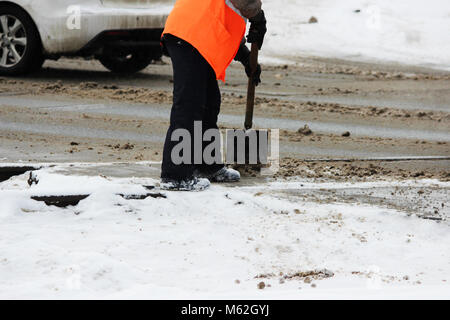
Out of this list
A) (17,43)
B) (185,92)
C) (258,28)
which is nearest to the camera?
(185,92)

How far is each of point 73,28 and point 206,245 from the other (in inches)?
235

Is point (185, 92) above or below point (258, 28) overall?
below

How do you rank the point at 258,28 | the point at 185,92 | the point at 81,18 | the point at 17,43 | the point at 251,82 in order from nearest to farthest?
the point at 185,92, the point at 258,28, the point at 251,82, the point at 81,18, the point at 17,43

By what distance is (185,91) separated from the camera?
17.3 feet

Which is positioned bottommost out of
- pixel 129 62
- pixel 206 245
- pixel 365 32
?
pixel 206 245

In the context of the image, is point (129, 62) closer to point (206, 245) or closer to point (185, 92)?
point (185, 92)

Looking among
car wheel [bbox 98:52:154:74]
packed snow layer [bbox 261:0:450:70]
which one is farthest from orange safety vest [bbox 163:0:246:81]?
packed snow layer [bbox 261:0:450:70]

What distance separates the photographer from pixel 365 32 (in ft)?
53.8

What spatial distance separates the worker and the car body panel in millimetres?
4425

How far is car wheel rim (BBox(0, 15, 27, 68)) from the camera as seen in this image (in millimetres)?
9898

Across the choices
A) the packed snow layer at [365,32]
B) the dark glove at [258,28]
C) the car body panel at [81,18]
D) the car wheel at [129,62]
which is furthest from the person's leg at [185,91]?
the packed snow layer at [365,32]

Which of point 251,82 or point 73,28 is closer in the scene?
point 251,82

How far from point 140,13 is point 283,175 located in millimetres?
4506

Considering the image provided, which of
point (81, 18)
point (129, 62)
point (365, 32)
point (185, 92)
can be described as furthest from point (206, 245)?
point (365, 32)
